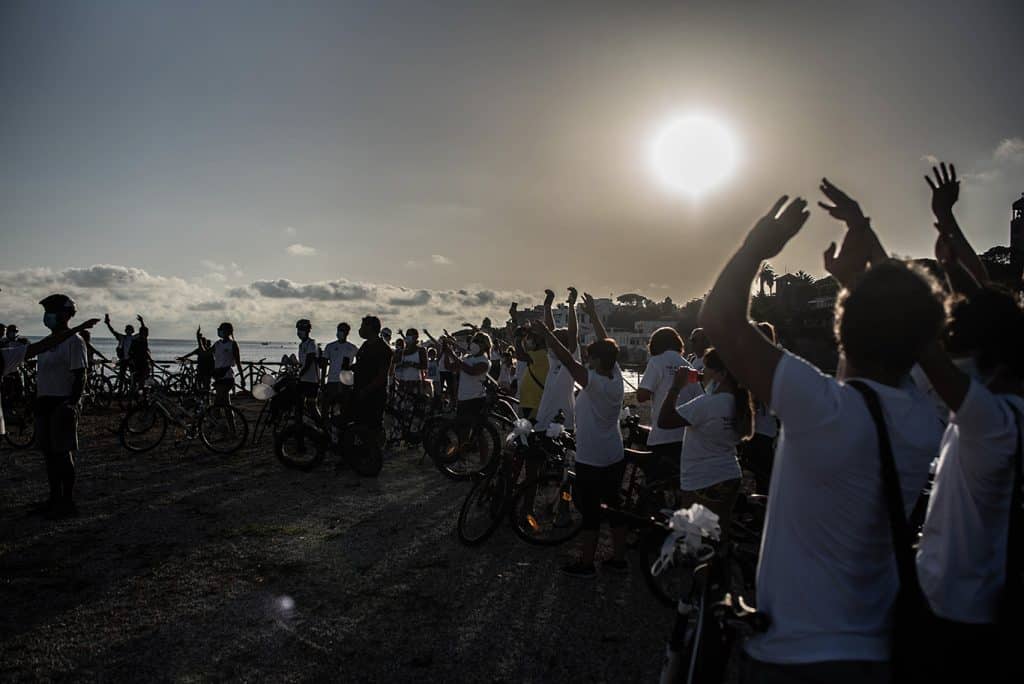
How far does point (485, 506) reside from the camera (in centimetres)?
634

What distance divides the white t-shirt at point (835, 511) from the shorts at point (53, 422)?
733 centimetres

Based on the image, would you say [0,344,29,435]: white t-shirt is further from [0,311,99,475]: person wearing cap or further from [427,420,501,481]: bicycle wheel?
[427,420,501,481]: bicycle wheel

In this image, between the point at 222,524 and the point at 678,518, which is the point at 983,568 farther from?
the point at 222,524

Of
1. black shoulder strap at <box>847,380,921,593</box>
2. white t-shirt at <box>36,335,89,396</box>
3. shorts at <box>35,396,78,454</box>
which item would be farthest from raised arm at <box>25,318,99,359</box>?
black shoulder strap at <box>847,380,921,593</box>

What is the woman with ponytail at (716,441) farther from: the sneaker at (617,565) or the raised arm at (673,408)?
the sneaker at (617,565)

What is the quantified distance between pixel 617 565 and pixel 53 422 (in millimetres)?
6043

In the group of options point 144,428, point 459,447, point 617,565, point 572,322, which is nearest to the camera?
point 617,565

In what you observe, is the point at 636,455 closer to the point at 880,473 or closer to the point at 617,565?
the point at 617,565

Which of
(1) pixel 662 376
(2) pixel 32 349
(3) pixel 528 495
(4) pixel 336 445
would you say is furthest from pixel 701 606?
(4) pixel 336 445

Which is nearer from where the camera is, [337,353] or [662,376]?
[662,376]

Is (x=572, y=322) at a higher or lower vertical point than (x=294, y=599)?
higher

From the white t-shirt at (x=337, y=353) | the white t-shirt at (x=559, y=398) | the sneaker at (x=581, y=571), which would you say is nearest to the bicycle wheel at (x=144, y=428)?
the white t-shirt at (x=337, y=353)

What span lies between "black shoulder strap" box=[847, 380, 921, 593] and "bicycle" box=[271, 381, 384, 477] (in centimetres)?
838

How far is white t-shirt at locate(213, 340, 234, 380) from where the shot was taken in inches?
464
